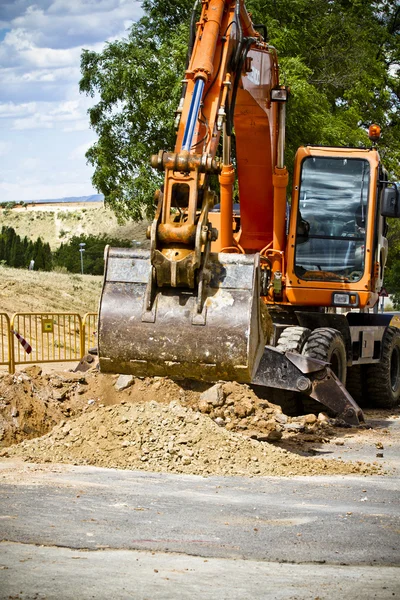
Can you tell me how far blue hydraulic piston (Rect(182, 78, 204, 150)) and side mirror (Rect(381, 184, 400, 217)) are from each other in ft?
13.0

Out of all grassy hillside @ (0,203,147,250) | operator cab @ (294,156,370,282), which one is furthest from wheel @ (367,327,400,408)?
grassy hillside @ (0,203,147,250)

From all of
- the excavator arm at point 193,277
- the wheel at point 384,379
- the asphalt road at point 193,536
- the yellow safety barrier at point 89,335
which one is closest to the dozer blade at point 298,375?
the excavator arm at point 193,277

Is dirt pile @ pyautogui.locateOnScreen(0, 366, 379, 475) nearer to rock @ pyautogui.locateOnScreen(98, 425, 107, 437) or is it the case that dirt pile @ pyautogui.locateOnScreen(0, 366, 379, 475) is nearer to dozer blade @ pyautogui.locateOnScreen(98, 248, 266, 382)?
rock @ pyautogui.locateOnScreen(98, 425, 107, 437)

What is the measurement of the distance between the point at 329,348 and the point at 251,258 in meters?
3.61

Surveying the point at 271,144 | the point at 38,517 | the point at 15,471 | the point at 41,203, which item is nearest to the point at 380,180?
the point at 271,144

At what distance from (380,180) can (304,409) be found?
135 inches

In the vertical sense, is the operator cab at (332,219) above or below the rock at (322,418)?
above

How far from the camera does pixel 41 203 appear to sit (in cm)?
10212

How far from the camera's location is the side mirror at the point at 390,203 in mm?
13019

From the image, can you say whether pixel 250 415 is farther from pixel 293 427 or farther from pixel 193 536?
pixel 193 536

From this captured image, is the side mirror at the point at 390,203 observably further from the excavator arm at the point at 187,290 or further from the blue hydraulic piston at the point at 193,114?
the blue hydraulic piston at the point at 193,114

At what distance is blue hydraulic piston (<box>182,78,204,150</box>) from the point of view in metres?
9.65

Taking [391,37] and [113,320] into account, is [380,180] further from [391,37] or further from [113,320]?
[391,37]

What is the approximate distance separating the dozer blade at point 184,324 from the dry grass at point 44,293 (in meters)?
17.6
